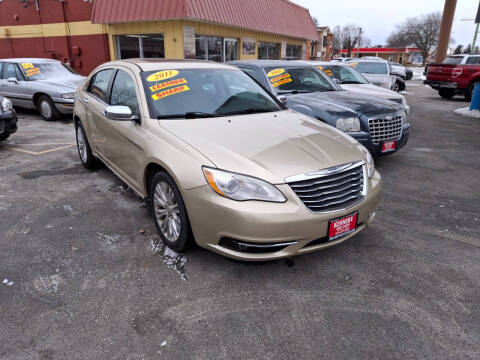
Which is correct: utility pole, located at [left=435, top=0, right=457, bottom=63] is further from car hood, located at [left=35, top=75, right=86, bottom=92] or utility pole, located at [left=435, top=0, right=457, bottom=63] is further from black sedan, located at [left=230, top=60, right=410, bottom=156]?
car hood, located at [left=35, top=75, right=86, bottom=92]

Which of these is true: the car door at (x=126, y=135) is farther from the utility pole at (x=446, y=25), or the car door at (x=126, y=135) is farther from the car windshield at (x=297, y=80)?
the utility pole at (x=446, y=25)

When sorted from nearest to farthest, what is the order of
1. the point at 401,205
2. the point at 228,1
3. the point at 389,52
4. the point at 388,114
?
1. the point at 401,205
2. the point at 388,114
3. the point at 228,1
4. the point at 389,52

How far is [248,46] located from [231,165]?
52.0ft

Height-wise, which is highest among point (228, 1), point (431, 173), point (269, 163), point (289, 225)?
point (228, 1)

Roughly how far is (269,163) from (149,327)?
1.39 metres

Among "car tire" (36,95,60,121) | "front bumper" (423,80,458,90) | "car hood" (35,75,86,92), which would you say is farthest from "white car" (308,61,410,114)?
"front bumper" (423,80,458,90)

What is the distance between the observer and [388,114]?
5250 millimetres

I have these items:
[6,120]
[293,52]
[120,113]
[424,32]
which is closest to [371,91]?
[120,113]

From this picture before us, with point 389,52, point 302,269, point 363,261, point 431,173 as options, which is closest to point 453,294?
point 363,261

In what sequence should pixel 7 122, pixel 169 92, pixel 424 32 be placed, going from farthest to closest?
1. pixel 424 32
2. pixel 7 122
3. pixel 169 92

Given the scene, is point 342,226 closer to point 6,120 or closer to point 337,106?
point 337,106

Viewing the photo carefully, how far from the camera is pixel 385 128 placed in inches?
206

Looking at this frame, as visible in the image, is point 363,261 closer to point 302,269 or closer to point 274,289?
point 302,269

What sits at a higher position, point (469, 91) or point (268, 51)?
point (268, 51)
